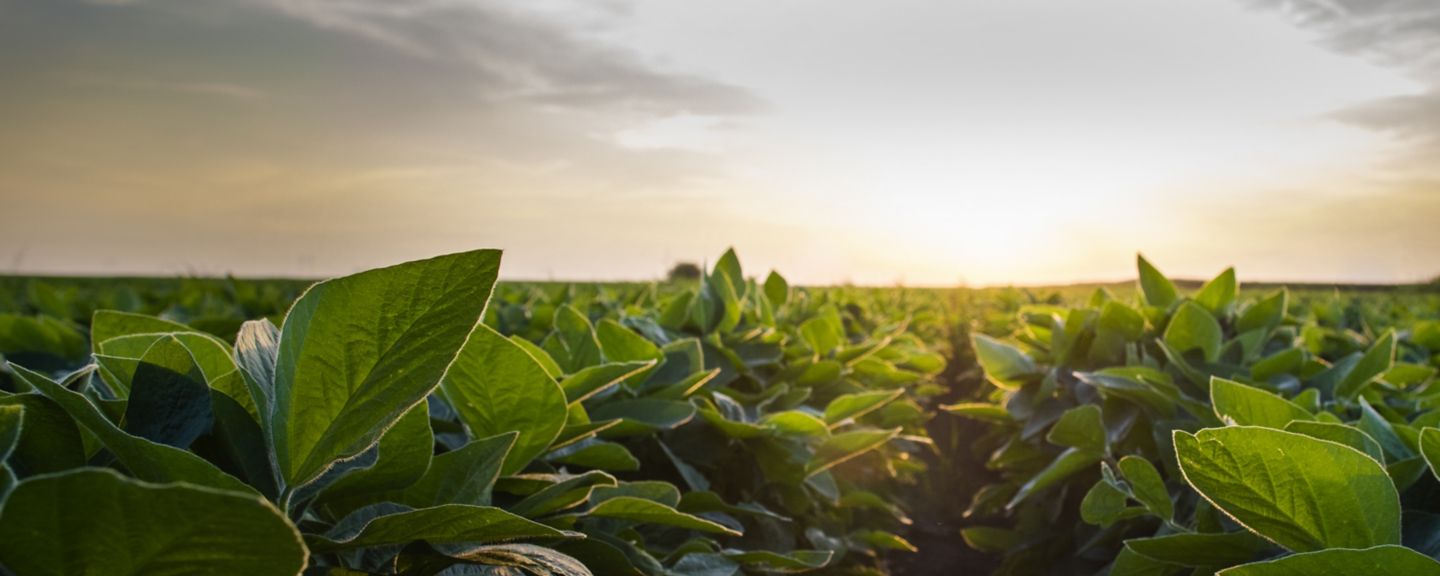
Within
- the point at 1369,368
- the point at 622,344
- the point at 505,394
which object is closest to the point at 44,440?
the point at 505,394

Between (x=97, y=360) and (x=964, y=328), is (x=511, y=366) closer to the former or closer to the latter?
(x=97, y=360)

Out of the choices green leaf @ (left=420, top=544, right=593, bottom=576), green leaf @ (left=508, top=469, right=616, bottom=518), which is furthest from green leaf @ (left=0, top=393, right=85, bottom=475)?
green leaf @ (left=508, top=469, right=616, bottom=518)

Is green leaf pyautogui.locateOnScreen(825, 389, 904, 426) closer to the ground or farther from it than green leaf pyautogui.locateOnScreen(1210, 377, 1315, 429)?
closer to the ground

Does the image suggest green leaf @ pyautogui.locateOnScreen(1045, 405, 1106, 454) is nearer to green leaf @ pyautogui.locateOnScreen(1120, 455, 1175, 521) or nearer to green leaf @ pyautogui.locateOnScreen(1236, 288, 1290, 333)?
green leaf @ pyautogui.locateOnScreen(1120, 455, 1175, 521)

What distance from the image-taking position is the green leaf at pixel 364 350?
2.66 ft

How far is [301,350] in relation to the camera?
2.82 feet

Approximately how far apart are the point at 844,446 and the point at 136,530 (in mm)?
1828

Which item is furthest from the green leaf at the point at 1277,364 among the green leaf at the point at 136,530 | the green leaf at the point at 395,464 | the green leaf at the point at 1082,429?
the green leaf at the point at 136,530

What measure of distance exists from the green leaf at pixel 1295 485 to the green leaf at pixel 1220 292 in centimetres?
267

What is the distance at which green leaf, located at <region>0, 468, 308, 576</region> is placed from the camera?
631 mm

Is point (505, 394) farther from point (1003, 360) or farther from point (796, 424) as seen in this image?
point (1003, 360)

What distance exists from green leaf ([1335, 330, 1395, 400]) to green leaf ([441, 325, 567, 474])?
229 cm

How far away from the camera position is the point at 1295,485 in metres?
1.16

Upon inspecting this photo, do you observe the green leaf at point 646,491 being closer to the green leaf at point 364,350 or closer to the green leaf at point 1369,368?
the green leaf at point 364,350
